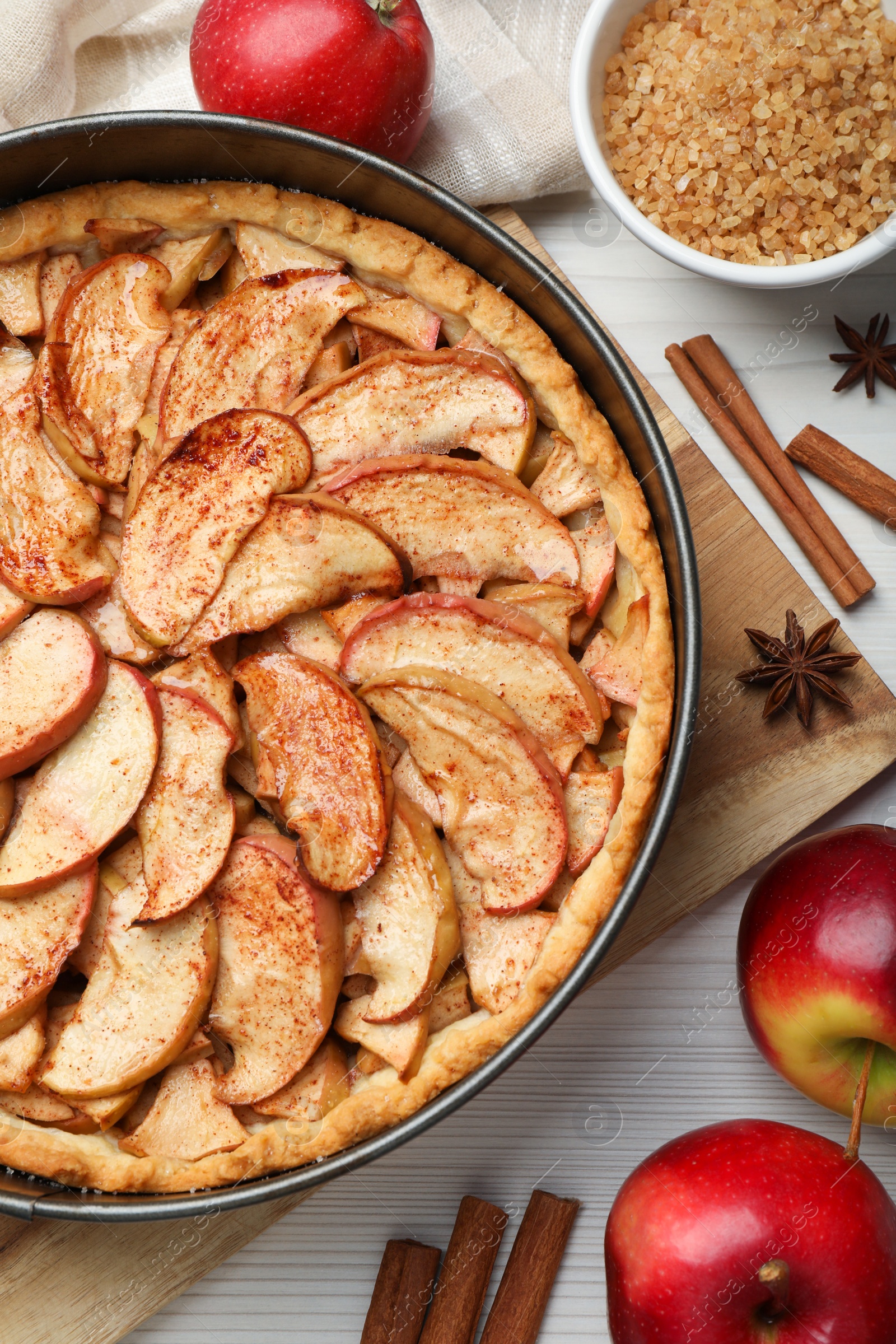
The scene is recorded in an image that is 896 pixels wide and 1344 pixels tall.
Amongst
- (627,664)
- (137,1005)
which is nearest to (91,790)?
(137,1005)

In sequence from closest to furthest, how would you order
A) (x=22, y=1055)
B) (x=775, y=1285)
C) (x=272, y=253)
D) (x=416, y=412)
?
(x=775, y=1285) < (x=22, y=1055) < (x=416, y=412) < (x=272, y=253)

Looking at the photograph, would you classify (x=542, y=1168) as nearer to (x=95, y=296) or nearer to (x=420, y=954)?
(x=420, y=954)

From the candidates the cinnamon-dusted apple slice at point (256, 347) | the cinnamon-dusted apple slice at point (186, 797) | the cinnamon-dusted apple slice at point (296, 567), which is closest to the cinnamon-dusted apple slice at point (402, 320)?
the cinnamon-dusted apple slice at point (256, 347)

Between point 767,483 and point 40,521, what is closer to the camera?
point 40,521

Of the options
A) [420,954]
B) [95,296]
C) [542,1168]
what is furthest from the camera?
[542,1168]

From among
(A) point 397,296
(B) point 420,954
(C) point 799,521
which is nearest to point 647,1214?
(B) point 420,954

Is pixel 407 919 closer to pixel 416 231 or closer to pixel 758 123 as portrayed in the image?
pixel 416 231
